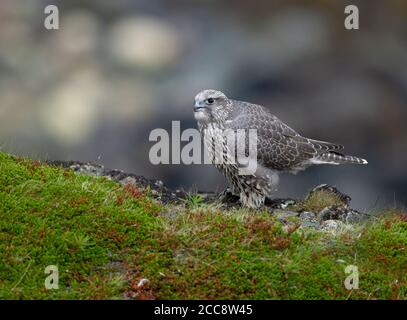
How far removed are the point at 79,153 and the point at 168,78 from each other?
3274mm

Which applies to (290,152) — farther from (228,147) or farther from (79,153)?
(79,153)

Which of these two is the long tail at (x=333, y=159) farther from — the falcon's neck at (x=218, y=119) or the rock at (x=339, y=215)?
the falcon's neck at (x=218, y=119)

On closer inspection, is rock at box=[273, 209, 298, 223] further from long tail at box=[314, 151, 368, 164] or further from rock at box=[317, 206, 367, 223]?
long tail at box=[314, 151, 368, 164]

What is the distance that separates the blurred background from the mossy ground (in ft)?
27.2

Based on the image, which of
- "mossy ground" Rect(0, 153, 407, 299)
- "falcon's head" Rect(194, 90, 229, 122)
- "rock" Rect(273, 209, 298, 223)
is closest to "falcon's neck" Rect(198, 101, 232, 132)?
"falcon's head" Rect(194, 90, 229, 122)

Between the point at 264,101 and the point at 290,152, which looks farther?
the point at 264,101

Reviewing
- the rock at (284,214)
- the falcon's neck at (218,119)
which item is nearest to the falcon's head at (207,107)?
the falcon's neck at (218,119)

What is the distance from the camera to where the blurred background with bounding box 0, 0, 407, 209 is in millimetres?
18125

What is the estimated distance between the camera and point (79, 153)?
58.0 ft

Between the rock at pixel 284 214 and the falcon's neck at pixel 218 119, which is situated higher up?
the falcon's neck at pixel 218 119

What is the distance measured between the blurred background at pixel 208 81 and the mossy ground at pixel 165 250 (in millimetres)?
8293

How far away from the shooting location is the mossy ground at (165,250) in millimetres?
7512

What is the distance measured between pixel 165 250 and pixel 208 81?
11.5 meters

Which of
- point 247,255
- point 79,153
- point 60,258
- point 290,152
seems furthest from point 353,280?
Answer: point 79,153
